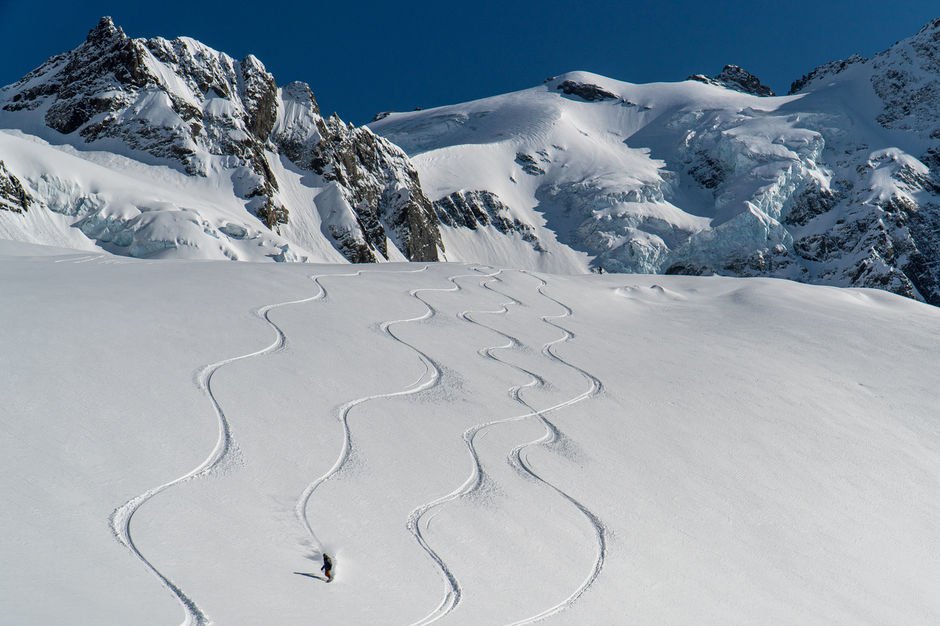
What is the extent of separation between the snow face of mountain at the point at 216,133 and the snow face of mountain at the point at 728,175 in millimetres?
22330

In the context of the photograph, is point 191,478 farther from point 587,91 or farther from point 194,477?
point 587,91

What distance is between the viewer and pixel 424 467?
7484 mm

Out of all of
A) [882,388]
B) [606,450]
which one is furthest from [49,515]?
[882,388]

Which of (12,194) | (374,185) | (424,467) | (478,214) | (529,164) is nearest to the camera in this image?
(424,467)

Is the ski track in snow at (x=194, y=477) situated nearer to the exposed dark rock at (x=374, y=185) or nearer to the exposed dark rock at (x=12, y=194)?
the exposed dark rock at (x=12, y=194)

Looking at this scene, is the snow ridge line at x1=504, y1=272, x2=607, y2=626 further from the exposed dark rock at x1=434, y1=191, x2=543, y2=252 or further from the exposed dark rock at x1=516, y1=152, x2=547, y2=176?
the exposed dark rock at x1=516, y1=152, x2=547, y2=176

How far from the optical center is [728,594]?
606cm

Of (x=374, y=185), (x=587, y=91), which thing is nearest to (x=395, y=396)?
(x=374, y=185)

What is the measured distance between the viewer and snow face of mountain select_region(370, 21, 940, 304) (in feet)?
304

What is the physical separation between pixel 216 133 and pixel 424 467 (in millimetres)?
68276

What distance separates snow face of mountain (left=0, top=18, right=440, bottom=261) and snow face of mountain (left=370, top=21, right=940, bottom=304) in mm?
22330

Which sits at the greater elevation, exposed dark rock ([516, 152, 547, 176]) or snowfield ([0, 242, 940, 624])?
exposed dark rock ([516, 152, 547, 176])

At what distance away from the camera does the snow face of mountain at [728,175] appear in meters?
92.7

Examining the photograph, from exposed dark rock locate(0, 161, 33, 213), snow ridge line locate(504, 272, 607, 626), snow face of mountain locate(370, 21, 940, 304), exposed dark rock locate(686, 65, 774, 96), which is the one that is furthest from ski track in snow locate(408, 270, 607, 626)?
exposed dark rock locate(686, 65, 774, 96)
